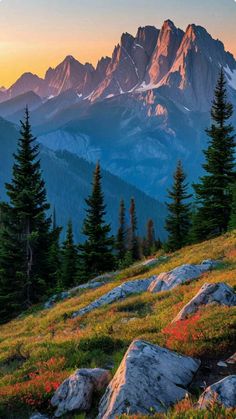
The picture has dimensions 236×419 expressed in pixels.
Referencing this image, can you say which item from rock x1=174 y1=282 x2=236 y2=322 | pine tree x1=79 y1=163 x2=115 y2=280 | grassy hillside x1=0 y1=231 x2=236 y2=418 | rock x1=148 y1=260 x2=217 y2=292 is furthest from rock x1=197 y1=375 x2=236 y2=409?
pine tree x1=79 y1=163 x2=115 y2=280

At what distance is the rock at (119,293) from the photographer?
21.5 m

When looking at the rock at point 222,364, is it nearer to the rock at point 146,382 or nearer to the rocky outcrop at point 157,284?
the rock at point 146,382

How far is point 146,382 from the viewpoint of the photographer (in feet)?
25.0

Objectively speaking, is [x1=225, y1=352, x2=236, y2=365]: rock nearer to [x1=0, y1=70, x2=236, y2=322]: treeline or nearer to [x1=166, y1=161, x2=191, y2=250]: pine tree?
[x1=0, y1=70, x2=236, y2=322]: treeline

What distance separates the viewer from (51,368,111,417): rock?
8.17m

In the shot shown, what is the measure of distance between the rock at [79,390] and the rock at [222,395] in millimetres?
2663

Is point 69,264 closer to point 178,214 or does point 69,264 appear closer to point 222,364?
point 178,214

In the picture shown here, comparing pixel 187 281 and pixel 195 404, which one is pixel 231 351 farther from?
pixel 187 281

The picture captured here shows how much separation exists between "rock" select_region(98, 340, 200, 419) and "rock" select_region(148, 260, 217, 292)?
36.5 feet

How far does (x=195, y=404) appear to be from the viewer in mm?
6535

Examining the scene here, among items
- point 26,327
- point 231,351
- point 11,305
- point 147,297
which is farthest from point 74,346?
point 11,305

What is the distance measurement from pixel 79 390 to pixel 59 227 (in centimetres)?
3539

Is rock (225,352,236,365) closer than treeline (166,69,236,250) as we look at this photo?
Yes

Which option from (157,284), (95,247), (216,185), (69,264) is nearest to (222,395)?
(157,284)
